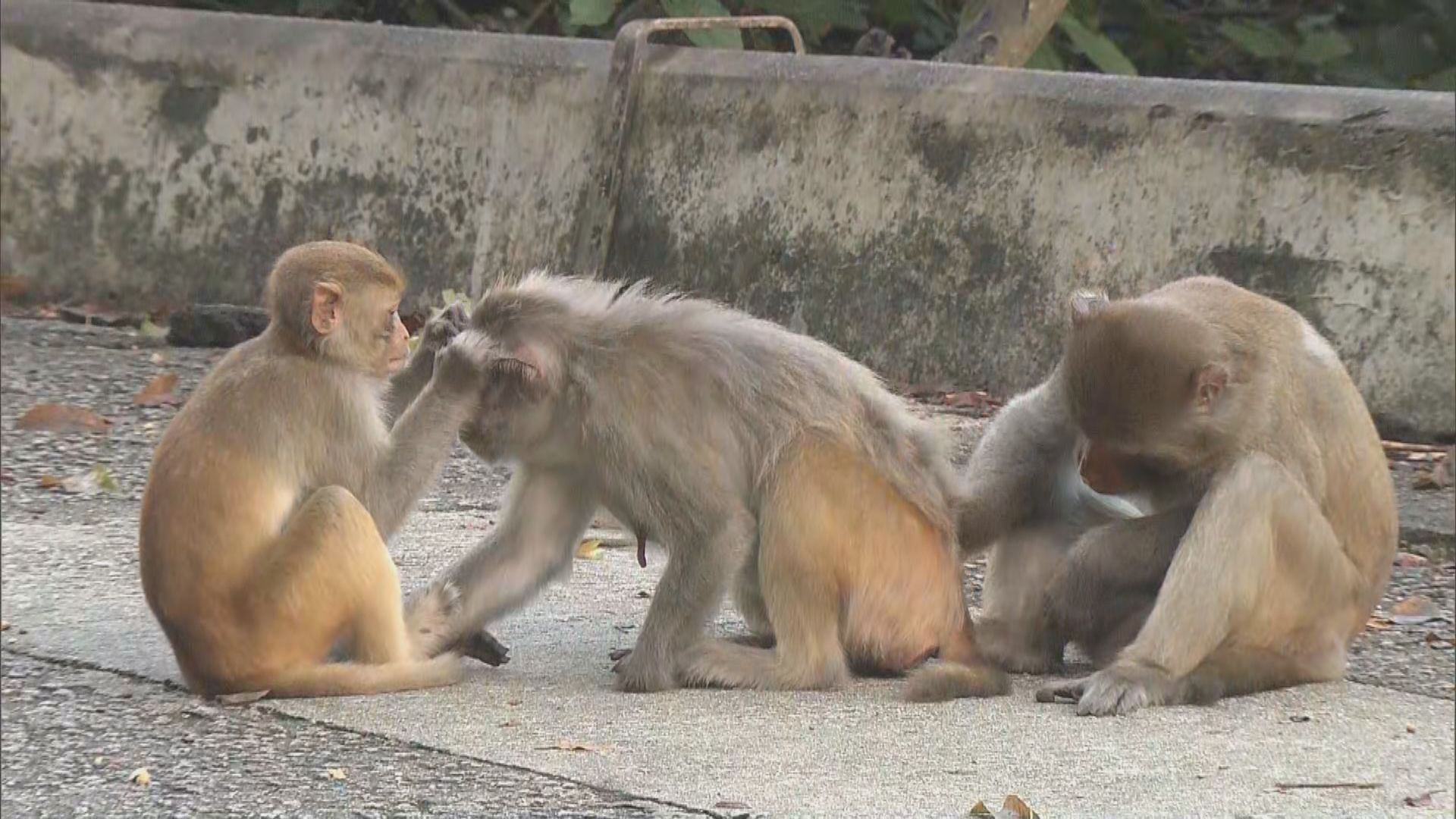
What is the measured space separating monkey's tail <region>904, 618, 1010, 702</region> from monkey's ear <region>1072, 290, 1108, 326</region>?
785 millimetres

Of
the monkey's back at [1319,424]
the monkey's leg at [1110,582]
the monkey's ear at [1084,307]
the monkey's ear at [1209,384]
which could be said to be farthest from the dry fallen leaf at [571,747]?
the monkey's back at [1319,424]

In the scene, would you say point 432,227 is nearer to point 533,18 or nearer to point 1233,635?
point 533,18

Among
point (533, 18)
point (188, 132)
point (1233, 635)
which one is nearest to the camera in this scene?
point (1233, 635)

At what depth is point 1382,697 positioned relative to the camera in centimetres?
522

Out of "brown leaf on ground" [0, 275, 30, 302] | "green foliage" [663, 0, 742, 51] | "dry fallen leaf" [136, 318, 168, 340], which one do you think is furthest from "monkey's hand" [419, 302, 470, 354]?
"brown leaf on ground" [0, 275, 30, 302]

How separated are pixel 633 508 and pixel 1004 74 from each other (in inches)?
139

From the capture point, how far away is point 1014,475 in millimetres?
5477

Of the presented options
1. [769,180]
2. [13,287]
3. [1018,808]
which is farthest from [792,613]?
[13,287]

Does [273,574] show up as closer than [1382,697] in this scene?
Yes

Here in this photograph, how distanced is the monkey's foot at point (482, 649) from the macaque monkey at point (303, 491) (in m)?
0.14

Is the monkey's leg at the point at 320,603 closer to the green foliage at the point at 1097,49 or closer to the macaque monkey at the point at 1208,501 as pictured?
the macaque monkey at the point at 1208,501

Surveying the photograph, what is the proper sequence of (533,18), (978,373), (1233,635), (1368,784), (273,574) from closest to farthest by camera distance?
(1368,784)
(273,574)
(1233,635)
(978,373)
(533,18)

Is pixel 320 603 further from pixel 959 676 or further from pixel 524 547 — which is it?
pixel 959 676

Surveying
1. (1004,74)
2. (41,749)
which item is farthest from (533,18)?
(41,749)
